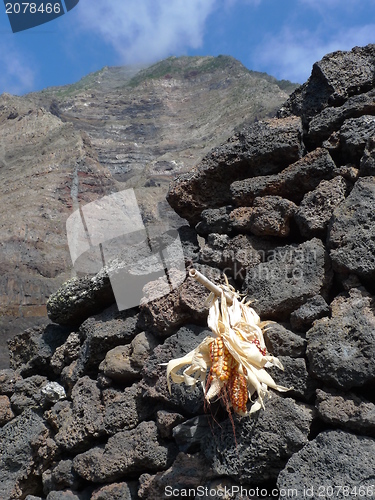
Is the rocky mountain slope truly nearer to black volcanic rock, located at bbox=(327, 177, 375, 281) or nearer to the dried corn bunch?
the dried corn bunch

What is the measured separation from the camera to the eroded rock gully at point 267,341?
129 inches

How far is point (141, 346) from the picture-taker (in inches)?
172

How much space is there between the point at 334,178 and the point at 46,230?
4024 cm

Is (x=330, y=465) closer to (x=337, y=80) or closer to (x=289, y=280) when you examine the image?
(x=289, y=280)

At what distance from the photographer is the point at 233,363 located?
3.19m

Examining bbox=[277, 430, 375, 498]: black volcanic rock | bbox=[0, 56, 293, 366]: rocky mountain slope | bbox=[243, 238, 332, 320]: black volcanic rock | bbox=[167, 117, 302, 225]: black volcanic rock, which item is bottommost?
bbox=[277, 430, 375, 498]: black volcanic rock

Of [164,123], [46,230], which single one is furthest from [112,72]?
[46,230]

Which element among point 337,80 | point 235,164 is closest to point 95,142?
point 235,164

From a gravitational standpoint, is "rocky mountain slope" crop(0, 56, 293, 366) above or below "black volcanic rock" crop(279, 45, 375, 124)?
above

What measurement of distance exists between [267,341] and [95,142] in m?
77.6

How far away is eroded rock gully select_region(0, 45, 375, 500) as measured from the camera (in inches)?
129

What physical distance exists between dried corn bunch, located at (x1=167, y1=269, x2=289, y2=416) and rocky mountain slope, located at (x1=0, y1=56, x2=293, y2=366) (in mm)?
6897

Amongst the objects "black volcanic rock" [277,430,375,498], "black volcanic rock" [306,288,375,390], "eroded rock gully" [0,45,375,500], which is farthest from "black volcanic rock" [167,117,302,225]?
"black volcanic rock" [277,430,375,498]

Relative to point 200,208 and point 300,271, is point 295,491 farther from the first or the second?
point 200,208
